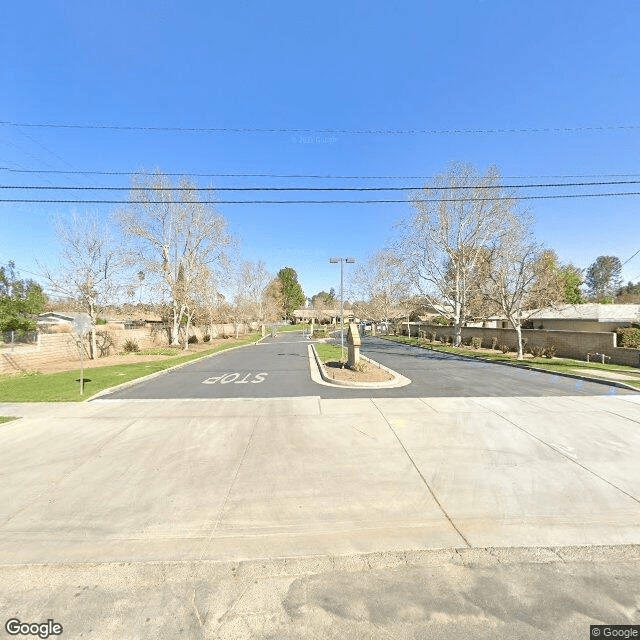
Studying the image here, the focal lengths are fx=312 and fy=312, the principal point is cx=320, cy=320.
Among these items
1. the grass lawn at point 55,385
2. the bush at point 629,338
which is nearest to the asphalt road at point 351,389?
the grass lawn at point 55,385

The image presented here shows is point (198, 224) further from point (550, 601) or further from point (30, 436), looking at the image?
point (550, 601)

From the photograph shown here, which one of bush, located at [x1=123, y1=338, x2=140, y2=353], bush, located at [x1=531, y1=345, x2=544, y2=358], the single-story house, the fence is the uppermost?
the single-story house

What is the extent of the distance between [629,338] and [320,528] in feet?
69.4

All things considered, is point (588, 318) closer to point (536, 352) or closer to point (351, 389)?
point (536, 352)

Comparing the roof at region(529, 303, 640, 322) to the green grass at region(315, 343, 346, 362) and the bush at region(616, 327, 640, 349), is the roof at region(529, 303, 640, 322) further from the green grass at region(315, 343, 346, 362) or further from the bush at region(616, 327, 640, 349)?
the green grass at region(315, 343, 346, 362)

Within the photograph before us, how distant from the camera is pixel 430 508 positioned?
12.8 ft

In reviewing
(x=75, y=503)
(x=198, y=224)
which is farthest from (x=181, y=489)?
(x=198, y=224)

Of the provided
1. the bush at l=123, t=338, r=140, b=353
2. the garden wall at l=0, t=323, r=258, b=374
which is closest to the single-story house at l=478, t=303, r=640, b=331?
the bush at l=123, t=338, r=140, b=353

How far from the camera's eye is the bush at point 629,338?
16.5 metres

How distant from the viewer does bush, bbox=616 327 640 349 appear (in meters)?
16.5

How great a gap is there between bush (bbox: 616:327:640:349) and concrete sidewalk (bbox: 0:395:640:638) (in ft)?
45.2

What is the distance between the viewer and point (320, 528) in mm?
3559

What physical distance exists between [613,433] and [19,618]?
923 centimetres

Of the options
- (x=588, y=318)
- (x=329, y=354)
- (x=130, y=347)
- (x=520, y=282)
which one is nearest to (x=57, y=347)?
(x=130, y=347)
